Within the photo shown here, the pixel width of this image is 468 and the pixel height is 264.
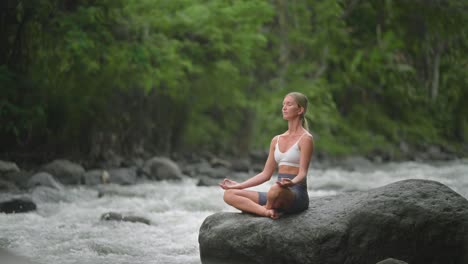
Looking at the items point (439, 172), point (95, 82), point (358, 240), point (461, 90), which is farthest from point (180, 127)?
point (358, 240)

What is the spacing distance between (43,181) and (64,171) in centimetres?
114

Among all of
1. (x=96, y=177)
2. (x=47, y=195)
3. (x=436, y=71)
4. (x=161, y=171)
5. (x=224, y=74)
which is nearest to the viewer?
(x=47, y=195)

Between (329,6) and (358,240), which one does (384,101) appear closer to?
(329,6)

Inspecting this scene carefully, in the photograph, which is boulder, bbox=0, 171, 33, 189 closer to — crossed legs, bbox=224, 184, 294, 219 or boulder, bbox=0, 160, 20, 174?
boulder, bbox=0, 160, 20, 174

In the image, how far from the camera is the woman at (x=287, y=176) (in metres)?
4.23

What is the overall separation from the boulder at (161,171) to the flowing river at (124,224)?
0.59 meters

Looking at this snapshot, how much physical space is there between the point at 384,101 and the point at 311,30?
372 centimetres

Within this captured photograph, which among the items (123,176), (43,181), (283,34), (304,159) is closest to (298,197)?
(304,159)

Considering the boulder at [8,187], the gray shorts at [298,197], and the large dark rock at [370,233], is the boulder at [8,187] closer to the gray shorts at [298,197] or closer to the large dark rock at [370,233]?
the large dark rock at [370,233]

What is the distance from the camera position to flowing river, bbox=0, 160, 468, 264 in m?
4.92

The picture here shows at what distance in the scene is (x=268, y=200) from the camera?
4.31 metres

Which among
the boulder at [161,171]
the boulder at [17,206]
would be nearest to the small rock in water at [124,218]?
the boulder at [17,206]

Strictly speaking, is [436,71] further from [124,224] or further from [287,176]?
[287,176]

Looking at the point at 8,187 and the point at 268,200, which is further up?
the point at 268,200
